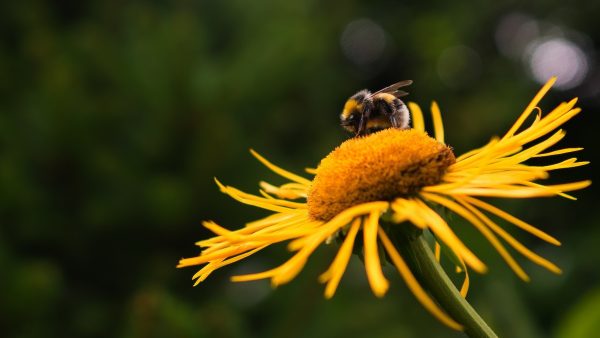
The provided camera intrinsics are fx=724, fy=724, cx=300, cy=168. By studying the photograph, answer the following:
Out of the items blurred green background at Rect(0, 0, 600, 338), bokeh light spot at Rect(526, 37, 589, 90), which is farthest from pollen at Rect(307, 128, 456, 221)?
bokeh light spot at Rect(526, 37, 589, 90)

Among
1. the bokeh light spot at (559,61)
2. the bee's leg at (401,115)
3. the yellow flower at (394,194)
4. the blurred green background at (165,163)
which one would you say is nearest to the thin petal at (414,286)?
the yellow flower at (394,194)

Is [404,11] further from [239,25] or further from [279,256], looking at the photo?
[279,256]

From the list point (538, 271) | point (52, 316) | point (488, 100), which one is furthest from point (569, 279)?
point (52, 316)

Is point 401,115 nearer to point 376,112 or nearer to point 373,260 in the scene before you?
point 376,112

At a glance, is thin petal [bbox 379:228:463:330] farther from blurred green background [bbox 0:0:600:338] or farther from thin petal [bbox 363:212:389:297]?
blurred green background [bbox 0:0:600:338]

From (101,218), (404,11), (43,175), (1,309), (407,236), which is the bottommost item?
(407,236)

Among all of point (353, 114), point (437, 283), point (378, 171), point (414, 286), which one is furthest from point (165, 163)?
point (414, 286)
